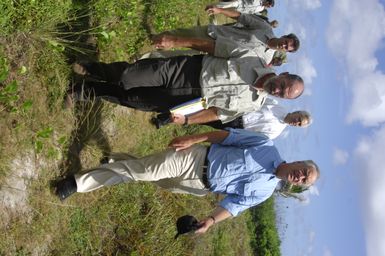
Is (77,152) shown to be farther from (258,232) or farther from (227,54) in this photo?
(258,232)

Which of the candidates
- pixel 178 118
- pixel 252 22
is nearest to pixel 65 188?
pixel 178 118

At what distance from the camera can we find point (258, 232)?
1218cm

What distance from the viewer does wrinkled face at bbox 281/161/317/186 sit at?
4.39m

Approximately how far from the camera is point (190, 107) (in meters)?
4.70

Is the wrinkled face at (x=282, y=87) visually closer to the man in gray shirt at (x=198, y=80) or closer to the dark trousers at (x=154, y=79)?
the man in gray shirt at (x=198, y=80)

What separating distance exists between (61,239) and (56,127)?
1178mm

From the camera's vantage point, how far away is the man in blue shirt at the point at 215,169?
15.0 feet

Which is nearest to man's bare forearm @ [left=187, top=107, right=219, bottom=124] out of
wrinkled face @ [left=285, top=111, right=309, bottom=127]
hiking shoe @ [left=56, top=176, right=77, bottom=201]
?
hiking shoe @ [left=56, top=176, right=77, bottom=201]

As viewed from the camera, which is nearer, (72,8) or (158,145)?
(72,8)

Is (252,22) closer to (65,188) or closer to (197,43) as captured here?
(197,43)

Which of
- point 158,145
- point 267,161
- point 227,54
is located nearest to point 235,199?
point 267,161

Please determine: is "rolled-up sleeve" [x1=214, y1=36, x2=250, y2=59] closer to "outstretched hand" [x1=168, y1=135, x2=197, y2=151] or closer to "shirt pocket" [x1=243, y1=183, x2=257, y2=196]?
"outstretched hand" [x1=168, y1=135, x2=197, y2=151]

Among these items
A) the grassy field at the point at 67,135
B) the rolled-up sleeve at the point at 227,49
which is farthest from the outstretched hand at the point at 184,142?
the grassy field at the point at 67,135

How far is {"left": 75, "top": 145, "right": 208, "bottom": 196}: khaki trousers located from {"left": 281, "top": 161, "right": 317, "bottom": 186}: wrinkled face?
87cm
